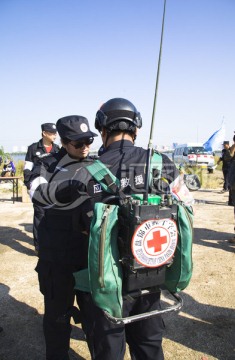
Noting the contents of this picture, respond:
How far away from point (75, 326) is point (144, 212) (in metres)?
2.31

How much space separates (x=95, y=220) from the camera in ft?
4.80

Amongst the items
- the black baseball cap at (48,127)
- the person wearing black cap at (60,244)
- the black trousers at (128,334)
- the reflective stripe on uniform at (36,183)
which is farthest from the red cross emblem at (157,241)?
the black baseball cap at (48,127)

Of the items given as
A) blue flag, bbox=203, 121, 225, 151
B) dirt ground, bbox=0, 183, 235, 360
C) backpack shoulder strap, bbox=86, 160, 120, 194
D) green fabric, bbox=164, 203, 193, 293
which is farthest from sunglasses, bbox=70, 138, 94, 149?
blue flag, bbox=203, 121, 225, 151

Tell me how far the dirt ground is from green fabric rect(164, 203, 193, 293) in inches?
55.8

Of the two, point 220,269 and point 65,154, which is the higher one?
point 65,154

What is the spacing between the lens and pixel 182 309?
3.52m

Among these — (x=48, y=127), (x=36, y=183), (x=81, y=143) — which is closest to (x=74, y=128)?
(x=81, y=143)

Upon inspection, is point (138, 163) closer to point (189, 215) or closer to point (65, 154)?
point (189, 215)

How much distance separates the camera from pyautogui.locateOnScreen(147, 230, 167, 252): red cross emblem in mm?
1459

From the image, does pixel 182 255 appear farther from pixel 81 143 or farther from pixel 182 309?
pixel 182 309

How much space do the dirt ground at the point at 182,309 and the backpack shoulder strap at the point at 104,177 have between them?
192cm

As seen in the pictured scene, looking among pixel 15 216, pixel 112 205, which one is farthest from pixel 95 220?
pixel 15 216

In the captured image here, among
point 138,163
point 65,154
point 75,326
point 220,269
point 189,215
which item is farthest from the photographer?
point 220,269

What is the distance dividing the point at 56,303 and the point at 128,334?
68 centimetres
